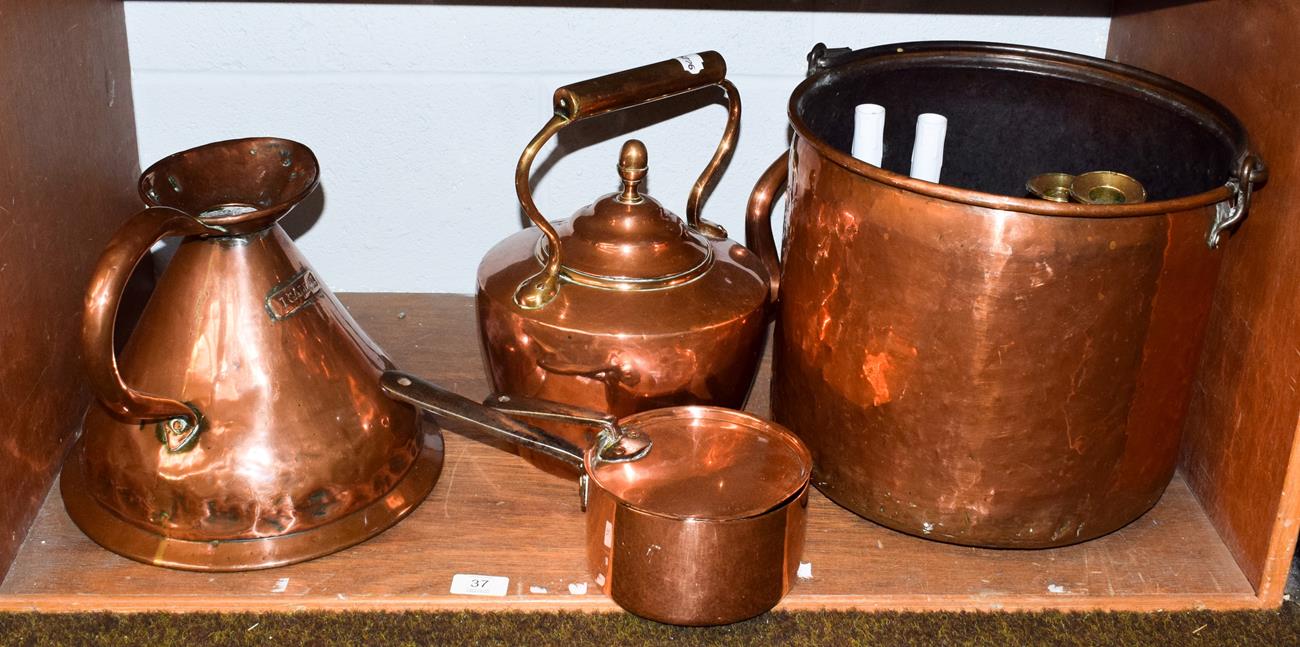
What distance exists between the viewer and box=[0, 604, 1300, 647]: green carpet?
0.70 m

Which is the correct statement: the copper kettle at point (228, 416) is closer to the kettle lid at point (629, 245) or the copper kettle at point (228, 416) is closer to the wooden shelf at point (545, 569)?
the wooden shelf at point (545, 569)

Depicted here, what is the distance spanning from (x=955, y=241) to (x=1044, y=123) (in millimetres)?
262

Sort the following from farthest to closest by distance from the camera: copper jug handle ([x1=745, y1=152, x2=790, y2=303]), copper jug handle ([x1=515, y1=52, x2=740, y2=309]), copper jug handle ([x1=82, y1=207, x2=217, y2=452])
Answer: copper jug handle ([x1=745, y1=152, x2=790, y2=303]), copper jug handle ([x1=515, y1=52, x2=740, y2=309]), copper jug handle ([x1=82, y1=207, x2=217, y2=452])

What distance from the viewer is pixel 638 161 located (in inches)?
31.1

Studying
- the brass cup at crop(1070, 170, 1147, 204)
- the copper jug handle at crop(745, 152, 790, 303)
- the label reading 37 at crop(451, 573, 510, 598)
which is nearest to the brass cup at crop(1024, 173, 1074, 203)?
the brass cup at crop(1070, 170, 1147, 204)

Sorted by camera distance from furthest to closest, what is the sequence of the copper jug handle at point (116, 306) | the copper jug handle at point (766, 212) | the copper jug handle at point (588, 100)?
1. the copper jug handle at point (766, 212)
2. the copper jug handle at point (588, 100)
3. the copper jug handle at point (116, 306)

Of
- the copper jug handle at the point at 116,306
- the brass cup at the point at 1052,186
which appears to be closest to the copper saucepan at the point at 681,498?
the copper jug handle at the point at 116,306

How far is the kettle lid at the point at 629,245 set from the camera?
78 cm

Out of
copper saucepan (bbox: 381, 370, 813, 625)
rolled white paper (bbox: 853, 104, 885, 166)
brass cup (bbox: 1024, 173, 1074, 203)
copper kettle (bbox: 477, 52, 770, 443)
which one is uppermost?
rolled white paper (bbox: 853, 104, 885, 166)

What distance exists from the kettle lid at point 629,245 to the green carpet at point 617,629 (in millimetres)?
200

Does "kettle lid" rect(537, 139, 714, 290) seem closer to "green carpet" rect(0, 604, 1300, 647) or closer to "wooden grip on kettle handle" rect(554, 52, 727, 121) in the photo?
"wooden grip on kettle handle" rect(554, 52, 727, 121)

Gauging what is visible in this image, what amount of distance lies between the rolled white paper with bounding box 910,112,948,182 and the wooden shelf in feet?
0.74

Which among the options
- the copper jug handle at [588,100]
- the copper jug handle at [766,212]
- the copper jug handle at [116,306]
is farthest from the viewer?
the copper jug handle at [766,212]

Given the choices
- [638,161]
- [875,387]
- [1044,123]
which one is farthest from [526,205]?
[1044,123]
